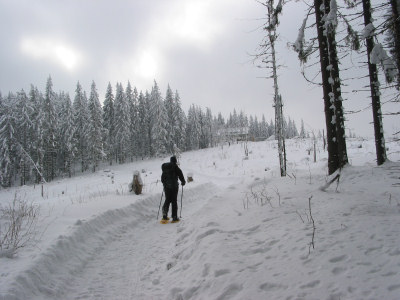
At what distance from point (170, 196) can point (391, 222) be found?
5760 mm

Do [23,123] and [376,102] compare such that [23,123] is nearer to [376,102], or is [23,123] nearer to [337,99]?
[337,99]

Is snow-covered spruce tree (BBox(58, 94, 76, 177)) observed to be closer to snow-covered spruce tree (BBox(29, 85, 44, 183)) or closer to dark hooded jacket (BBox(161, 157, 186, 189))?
snow-covered spruce tree (BBox(29, 85, 44, 183))

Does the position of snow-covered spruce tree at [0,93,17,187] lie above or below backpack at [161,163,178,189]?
above

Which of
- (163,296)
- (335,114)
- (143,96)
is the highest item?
(143,96)

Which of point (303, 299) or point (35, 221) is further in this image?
point (35, 221)

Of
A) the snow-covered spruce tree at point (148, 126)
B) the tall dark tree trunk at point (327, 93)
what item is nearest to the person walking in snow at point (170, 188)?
the tall dark tree trunk at point (327, 93)

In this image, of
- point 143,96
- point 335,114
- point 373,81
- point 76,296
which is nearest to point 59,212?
point 76,296

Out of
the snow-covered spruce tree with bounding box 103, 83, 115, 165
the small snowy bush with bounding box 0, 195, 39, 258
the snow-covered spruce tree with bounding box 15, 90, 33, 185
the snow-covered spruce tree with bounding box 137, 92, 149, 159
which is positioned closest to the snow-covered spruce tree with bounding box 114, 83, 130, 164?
the snow-covered spruce tree with bounding box 103, 83, 115, 165

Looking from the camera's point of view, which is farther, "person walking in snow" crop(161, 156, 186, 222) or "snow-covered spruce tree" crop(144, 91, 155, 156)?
"snow-covered spruce tree" crop(144, 91, 155, 156)

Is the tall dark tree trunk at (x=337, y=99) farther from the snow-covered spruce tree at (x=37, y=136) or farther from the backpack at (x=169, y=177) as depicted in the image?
the snow-covered spruce tree at (x=37, y=136)

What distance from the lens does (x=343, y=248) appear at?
3.18 metres

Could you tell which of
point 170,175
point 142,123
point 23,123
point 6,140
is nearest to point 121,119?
point 142,123

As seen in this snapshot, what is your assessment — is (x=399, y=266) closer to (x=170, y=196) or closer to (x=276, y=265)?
(x=276, y=265)

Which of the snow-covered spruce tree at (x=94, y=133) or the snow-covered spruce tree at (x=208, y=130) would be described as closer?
the snow-covered spruce tree at (x=94, y=133)
